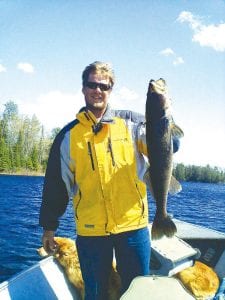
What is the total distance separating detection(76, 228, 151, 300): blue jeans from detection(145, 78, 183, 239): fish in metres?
0.26

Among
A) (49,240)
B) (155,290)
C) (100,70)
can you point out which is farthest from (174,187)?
(49,240)

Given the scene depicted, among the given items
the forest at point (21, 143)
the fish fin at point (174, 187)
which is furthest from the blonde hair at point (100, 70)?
the forest at point (21, 143)

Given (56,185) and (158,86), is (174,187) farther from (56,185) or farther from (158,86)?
(56,185)

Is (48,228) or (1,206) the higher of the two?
(48,228)

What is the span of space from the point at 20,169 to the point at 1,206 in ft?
188

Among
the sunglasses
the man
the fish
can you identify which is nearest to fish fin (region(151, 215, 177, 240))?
the fish

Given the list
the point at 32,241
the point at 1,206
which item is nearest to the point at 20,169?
the point at 1,206

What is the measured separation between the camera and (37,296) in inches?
193

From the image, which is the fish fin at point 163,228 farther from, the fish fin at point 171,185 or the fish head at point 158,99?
the fish head at point 158,99

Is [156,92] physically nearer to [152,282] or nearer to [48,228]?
[152,282]

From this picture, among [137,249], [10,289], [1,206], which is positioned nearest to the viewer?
[137,249]

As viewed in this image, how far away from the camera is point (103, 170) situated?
3.72m

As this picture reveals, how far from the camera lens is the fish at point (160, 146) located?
10.4 ft

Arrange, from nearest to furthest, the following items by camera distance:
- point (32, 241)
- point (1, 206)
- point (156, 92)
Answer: point (156, 92), point (32, 241), point (1, 206)
